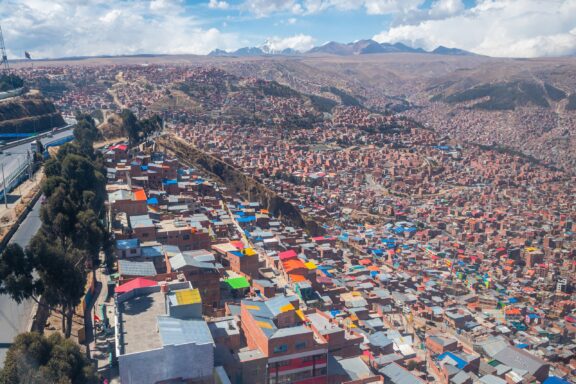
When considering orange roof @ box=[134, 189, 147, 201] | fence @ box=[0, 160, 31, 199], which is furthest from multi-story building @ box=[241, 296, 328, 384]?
fence @ box=[0, 160, 31, 199]

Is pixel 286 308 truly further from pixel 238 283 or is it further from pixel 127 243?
pixel 127 243

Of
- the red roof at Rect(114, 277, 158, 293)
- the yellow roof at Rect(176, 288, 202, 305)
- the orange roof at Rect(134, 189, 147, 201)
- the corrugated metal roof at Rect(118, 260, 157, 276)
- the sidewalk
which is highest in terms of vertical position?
the orange roof at Rect(134, 189, 147, 201)

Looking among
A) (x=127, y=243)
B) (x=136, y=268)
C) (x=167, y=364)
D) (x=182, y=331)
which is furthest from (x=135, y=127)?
(x=167, y=364)

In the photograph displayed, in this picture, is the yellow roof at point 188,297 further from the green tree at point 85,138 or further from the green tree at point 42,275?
the green tree at point 85,138

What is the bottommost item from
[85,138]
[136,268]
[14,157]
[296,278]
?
[296,278]

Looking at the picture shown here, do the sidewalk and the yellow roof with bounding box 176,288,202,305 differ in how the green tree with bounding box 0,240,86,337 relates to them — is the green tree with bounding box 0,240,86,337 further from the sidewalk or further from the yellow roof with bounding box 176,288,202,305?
the yellow roof with bounding box 176,288,202,305
